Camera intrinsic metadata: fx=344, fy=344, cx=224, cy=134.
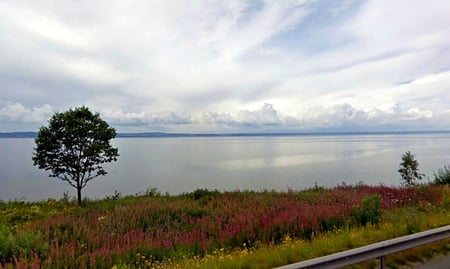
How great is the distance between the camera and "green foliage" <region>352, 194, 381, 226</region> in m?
9.02

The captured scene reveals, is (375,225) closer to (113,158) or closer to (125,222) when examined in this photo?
(125,222)

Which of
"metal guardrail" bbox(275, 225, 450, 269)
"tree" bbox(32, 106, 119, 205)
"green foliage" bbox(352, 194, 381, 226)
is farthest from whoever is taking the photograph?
"tree" bbox(32, 106, 119, 205)

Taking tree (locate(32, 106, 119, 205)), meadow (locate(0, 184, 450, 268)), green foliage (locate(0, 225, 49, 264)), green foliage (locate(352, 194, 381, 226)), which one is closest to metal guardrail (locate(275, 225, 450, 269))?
meadow (locate(0, 184, 450, 268))

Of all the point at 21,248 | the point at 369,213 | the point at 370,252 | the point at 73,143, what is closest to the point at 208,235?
the point at 21,248

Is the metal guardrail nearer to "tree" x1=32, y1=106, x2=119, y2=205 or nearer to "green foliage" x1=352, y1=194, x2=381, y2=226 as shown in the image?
"green foliage" x1=352, y1=194, x2=381, y2=226

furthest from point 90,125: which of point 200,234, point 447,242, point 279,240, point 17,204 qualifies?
point 447,242

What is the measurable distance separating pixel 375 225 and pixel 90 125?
561 inches

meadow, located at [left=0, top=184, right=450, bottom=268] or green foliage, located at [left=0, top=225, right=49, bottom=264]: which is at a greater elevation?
green foliage, located at [left=0, top=225, right=49, bottom=264]

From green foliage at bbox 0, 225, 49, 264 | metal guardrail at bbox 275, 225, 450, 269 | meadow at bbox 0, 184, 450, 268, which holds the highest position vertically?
metal guardrail at bbox 275, 225, 450, 269

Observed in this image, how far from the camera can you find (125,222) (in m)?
10.3

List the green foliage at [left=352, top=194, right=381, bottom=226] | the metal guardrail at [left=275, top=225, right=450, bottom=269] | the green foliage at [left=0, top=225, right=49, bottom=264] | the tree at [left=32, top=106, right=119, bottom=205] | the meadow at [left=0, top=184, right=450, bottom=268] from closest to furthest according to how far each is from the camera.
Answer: the metal guardrail at [left=275, top=225, right=450, bottom=269], the meadow at [left=0, top=184, right=450, bottom=268], the green foliage at [left=0, top=225, right=49, bottom=264], the green foliage at [left=352, top=194, right=381, bottom=226], the tree at [left=32, top=106, right=119, bottom=205]

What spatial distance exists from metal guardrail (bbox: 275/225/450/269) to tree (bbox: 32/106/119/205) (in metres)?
15.3

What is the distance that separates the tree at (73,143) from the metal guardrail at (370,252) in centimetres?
1527

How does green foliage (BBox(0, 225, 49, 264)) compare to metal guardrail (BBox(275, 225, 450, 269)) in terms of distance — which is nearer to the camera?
metal guardrail (BBox(275, 225, 450, 269))
